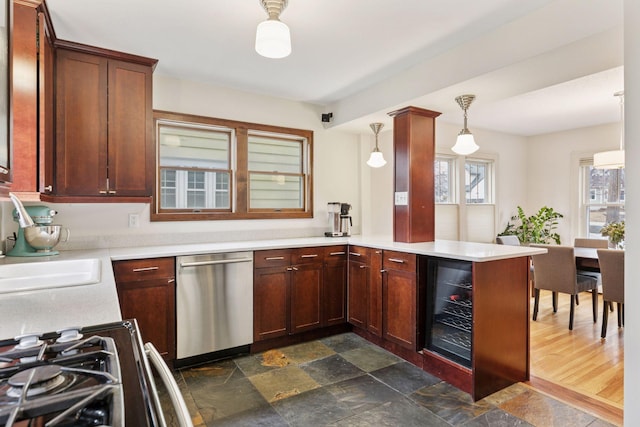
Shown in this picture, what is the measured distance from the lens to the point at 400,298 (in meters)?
2.95

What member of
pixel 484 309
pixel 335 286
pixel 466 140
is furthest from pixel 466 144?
pixel 335 286

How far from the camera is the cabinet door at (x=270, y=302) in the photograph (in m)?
3.08

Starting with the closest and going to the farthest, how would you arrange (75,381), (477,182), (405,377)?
(75,381) → (405,377) → (477,182)

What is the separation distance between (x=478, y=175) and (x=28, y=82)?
5598 mm

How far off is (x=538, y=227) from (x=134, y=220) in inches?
221

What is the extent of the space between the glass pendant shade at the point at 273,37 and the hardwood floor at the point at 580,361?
9.08ft

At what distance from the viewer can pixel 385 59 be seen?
285cm

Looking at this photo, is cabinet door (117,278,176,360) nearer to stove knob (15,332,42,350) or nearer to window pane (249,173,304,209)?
window pane (249,173,304,209)

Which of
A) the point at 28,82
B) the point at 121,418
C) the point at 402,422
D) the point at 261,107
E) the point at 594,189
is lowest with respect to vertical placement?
the point at 402,422

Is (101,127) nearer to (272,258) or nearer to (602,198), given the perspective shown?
(272,258)

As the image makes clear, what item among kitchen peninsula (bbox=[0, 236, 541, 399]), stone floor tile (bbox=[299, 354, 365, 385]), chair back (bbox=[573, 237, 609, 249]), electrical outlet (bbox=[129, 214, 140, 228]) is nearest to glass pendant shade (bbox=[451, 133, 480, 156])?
kitchen peninsula (bbox=[0, 236, 541, 399])

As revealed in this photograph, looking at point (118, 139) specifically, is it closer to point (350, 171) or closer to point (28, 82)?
point (28, 82)

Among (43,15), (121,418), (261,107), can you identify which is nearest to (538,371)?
(121,418)

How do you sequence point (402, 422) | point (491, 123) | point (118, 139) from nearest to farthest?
1. point (402, 422)
2. point (118, 139)
3. point (491, 123)
